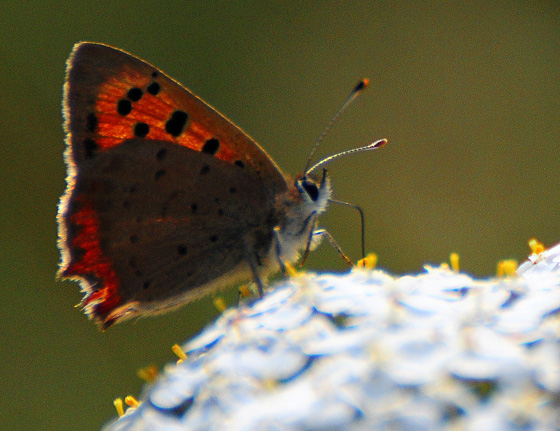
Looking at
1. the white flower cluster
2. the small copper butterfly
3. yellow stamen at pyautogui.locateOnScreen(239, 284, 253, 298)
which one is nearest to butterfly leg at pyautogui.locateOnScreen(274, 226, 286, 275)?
the small copper butterfly

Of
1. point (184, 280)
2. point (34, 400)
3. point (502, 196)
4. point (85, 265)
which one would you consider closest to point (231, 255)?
point (184, 280)

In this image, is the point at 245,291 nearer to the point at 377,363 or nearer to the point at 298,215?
the point at 298,215

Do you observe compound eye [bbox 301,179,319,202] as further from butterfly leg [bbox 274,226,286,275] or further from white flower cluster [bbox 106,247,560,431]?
white flower cluster [bbox 106,247,560,431]

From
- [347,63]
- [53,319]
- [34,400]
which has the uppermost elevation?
[347,63]

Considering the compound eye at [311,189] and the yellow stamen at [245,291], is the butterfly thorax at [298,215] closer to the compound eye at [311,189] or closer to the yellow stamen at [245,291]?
the compound eye at [311,189]

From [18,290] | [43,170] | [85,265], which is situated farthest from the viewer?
[43,170]

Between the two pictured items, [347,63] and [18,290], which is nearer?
[18,290]

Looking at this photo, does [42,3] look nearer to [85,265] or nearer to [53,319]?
[53,319]
